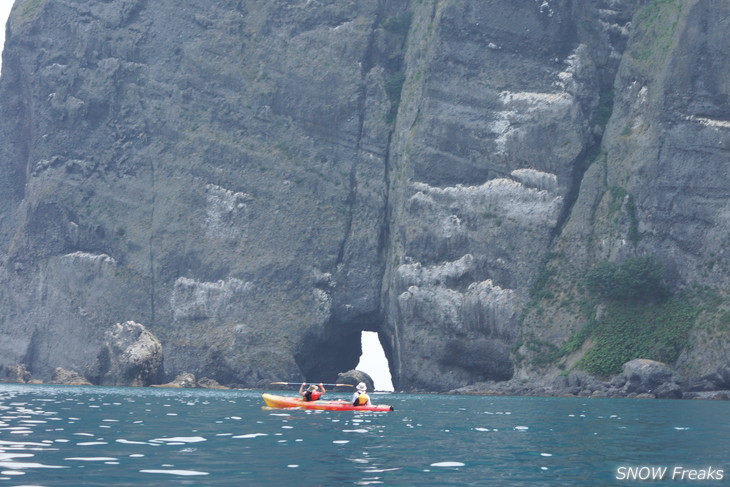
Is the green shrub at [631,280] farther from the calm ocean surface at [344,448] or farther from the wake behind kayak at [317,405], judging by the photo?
the wake behind kayak at [317,405]

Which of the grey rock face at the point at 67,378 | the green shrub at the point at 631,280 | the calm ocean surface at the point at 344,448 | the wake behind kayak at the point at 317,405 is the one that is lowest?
the grey rock face at the point at 67,378

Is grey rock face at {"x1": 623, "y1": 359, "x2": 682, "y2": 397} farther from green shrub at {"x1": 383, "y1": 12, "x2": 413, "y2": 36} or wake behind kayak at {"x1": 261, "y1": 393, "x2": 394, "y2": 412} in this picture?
green shrub at {"x1": 383, "y1": 12, "x2": 413, "y2": 36}

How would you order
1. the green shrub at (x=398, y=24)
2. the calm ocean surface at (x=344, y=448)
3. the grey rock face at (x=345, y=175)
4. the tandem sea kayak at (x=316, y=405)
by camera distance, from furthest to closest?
the green shrub at (x=398, y=24)
the grey rock face at (x=345, y=175)
the tandem sea kayak at (x=316, y=405)
the calm ocean surface at (x=344, y=448)

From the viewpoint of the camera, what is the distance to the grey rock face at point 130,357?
289ft

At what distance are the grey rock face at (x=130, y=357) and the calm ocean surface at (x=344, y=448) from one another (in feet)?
151

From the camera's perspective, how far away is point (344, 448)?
87.0ft

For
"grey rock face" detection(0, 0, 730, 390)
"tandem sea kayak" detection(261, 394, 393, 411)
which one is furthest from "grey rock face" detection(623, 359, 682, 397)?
"tandem sea kayak" detection(261, 394, 393, 411)

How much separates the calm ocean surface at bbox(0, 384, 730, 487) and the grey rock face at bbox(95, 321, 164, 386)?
46.1m

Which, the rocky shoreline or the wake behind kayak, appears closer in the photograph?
the wake behind kayak

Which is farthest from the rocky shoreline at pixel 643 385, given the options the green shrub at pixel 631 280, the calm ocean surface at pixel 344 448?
the calm ocean surface at pixel 344 448

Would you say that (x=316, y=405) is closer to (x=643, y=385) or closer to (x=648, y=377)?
(x=643, y=385)

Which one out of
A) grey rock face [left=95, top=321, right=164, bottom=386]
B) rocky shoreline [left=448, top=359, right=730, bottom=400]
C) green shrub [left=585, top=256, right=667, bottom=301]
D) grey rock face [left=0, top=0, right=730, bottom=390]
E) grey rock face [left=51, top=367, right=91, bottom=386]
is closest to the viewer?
rocky shoreline [left=448, top=359, right=730, bottom=400]

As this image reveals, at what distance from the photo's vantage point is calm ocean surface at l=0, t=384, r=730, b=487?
20.6 metres

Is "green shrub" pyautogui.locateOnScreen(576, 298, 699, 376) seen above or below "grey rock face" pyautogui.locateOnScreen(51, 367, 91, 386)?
above
